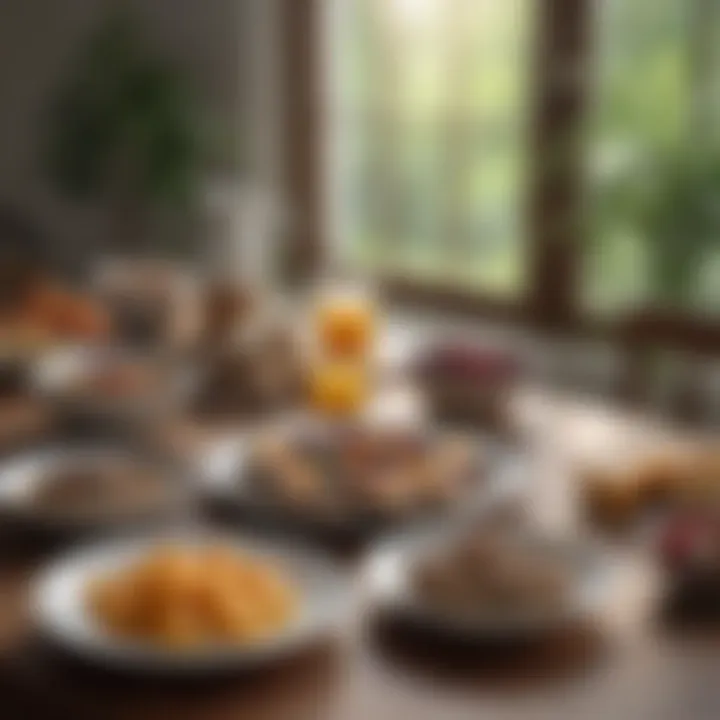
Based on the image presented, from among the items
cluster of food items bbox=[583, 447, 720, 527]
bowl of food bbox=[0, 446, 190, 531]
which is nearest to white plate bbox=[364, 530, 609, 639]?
cluster of food items bbox=[583, 447, 720, 527]

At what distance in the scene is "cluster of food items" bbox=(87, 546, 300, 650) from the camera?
1.35 metres

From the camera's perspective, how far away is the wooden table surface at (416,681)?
4.19 ft

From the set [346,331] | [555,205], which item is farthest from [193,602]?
[555,205]

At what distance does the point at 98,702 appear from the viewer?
4.22ft

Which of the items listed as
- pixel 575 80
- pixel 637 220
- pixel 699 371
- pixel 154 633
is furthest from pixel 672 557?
pixel 575 80

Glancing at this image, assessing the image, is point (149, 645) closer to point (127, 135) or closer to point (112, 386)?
point (112, 386)

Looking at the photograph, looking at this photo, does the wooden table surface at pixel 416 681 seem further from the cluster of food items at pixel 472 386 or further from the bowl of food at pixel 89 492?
the cluster of food items at pixel 472 386

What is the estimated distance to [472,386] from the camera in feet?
6.81

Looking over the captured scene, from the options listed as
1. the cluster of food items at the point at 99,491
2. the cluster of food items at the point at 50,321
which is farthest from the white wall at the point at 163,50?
the cluster of food items at the point at 99,491

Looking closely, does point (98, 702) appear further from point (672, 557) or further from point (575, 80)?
point (575, 80)

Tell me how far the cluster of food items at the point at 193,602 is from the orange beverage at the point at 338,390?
656 mm

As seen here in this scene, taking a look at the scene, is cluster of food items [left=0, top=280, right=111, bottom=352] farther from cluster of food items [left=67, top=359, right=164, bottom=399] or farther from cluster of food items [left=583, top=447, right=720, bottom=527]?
cluster of food items [left=583, top=447, right=720, bottom=527]

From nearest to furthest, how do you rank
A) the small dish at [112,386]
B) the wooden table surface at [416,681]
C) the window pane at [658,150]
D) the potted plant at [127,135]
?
the wooden table surface at [416,681]
the small dish at [112,386]
the window pane at [658,150]
the potted plant at [127,135]

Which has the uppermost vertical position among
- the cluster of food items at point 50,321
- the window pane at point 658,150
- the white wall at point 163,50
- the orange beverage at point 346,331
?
the white wall at point 163,50
